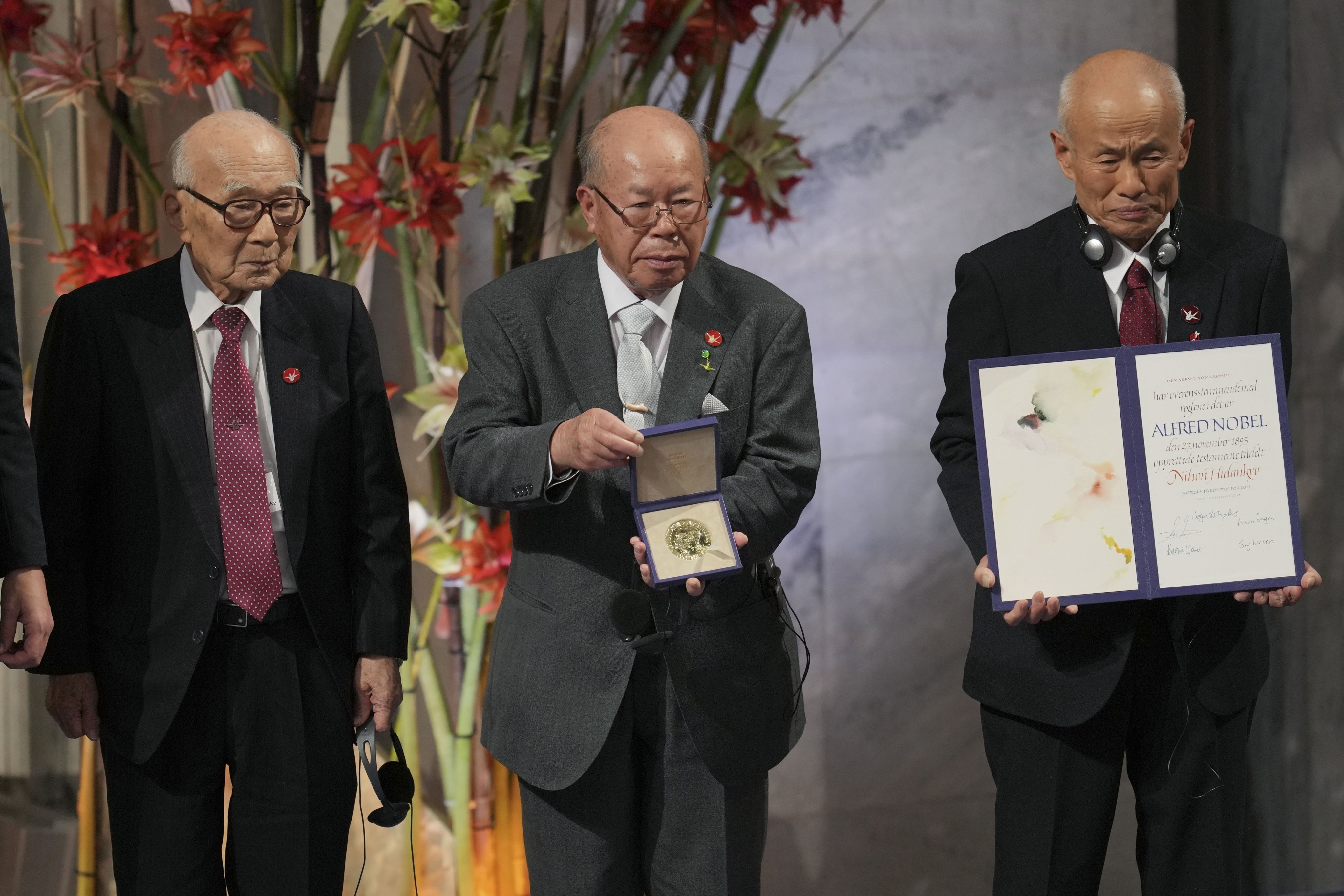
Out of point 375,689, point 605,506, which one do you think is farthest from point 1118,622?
point 375,689

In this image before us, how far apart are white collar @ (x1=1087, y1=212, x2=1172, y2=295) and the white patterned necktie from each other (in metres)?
0.78

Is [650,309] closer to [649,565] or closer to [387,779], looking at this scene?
[649,565]

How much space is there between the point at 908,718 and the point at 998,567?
66.0 inches

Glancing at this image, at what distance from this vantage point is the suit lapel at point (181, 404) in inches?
85.9

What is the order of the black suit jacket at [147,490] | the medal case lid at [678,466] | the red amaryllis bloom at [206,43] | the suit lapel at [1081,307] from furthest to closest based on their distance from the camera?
the red amaryllis bloom at [206,43]
the suit lapel at [1081,307]
the black suit jacket at [147,490]
the medal case lid at [678,466]

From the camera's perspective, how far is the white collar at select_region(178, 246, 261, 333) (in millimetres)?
2254

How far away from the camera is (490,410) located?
2221 millimetres

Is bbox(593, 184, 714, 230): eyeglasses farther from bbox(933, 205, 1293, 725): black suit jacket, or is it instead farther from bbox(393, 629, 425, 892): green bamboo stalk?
bbox(393, 629, 425, 892): green bamboo stalk

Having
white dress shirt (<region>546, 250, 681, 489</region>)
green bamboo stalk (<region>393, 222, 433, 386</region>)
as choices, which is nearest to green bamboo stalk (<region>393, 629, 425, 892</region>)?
green bamboo stalk (<region>393, 222, 433, 386</region>)

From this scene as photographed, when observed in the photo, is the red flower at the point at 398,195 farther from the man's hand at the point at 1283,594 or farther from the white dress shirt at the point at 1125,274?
the man's hand at the point at 1283,594

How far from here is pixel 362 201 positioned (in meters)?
2.97

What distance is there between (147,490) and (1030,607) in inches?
56.3

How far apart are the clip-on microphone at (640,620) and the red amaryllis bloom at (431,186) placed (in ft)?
3.77

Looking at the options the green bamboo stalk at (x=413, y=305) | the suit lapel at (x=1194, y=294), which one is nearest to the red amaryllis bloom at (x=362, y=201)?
the green bamboo stalk at (x=413, y=305)
